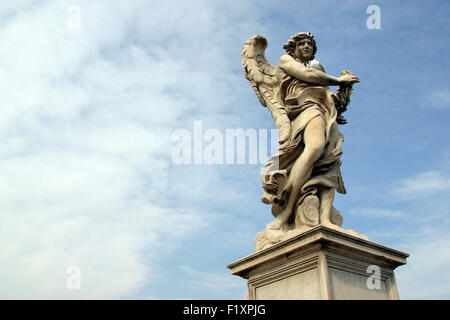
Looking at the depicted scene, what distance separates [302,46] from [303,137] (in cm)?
172

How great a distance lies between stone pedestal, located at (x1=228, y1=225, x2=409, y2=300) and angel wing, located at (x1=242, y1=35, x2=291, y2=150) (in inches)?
80.9

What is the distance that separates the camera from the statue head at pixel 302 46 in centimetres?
739

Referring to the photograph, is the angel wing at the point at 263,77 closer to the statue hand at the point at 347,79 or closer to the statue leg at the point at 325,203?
the statue hand at the point at 347,79

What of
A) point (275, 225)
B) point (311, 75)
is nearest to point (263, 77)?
point (311, 75)

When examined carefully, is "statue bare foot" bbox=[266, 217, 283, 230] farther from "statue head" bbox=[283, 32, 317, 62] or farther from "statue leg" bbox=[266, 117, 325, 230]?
"statue head" bbox=[283, 32, 317, 62]

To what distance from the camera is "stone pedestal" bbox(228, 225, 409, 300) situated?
17.3 ft

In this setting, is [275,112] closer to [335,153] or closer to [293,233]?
A: [335,153]

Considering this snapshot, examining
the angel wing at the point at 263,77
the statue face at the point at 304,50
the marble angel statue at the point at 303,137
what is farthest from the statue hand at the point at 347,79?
the angel wing at the point at 263,77

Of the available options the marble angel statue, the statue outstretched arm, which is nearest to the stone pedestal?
the marble angel statue

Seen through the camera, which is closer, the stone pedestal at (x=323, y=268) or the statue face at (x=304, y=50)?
the stone pedestal at (x=323, y=268)

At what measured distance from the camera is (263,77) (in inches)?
306

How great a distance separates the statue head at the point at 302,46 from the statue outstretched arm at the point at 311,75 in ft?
0.95
